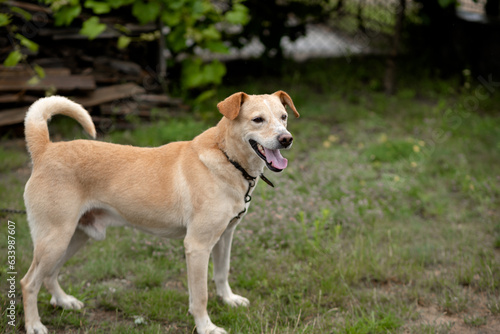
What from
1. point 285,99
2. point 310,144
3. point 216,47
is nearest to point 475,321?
point 285,99

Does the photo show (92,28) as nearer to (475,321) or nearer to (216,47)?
(216,47)

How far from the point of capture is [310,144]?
7.18 meters

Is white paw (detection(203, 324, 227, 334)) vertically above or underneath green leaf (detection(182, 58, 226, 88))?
underneath

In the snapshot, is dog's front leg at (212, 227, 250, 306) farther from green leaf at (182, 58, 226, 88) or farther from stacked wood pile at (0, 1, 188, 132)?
green leaf at (182, 58, 226, 88)

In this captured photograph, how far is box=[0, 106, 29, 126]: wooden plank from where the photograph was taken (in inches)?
255

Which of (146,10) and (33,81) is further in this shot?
(146,10)

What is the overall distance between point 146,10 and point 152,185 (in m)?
4.29

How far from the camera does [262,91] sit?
27.8 feet

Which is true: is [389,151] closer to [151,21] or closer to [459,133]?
[459,133]

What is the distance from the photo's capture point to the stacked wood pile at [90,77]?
6.54 m

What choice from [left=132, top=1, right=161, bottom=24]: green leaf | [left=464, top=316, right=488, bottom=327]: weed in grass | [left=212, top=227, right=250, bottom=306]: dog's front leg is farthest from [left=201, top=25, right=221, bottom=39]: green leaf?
[left=464, top=316, right=488, bottom=327]: weed in grass

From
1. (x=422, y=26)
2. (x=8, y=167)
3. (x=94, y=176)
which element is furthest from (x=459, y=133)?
(x=8, y=167)

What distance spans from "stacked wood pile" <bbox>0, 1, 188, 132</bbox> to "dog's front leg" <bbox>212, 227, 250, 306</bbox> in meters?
3.79

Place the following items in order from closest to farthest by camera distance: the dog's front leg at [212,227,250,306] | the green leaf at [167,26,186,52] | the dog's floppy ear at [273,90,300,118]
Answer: the dog's floppy ear at [273,90,300,118], the dog's front leg at [212,227,250,306], the green leaf at [167,26,186,52]
